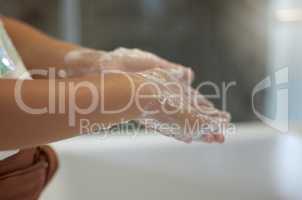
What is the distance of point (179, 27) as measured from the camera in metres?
1.41

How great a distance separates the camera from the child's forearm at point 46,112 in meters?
0.46

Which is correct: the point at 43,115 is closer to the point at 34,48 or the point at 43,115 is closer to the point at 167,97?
the point at 167,97

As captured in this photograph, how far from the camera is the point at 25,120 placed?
46 cm

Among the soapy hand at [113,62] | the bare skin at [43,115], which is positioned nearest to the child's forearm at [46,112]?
the bare skin at [43,115]

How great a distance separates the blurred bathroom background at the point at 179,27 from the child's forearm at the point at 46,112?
72cm

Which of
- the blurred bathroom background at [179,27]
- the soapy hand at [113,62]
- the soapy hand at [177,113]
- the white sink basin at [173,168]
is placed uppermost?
the blurred bathroom background at [179,27]

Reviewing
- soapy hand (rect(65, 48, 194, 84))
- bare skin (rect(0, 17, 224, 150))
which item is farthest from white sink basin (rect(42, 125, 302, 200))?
bare skin (rect(0, 17, 224, 150))

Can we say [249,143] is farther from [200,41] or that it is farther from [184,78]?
[200,41]

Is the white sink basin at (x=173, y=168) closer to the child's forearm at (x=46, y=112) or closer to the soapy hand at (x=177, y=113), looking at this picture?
the soapy hand at (x=177, y=113)

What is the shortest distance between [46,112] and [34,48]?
1.23 ft

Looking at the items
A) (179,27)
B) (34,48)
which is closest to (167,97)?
(34,48)

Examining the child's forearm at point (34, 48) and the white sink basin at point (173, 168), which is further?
the white sink basin at point (173, 168)

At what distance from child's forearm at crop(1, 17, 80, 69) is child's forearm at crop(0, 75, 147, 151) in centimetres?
32

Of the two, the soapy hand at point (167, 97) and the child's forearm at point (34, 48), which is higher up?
the child's forearm at point (34, 48)
